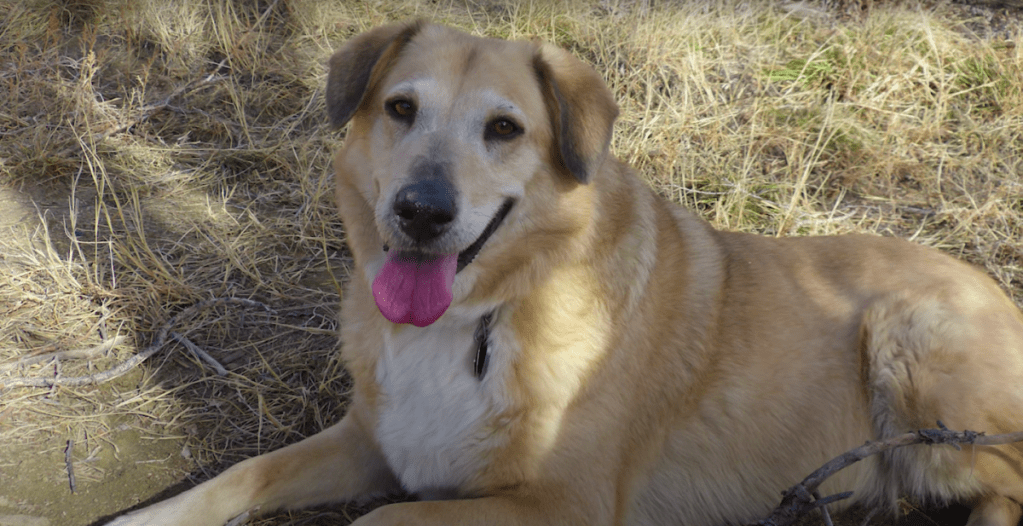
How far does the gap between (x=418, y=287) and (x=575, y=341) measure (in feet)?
1.75

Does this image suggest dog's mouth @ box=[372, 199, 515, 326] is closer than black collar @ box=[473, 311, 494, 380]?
Yes

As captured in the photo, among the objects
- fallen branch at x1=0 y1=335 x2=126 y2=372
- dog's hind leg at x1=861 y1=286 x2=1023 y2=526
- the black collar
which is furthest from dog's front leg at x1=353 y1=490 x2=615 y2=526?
fallen branch at x1=0 y1=335 x2=126 y2=372

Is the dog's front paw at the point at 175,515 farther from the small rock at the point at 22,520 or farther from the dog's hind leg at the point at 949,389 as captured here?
the dog's hind leg at the point at 949,389

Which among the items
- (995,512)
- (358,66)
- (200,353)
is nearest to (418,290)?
(358,66)

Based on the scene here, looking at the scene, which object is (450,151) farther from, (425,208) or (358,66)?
(358,66)

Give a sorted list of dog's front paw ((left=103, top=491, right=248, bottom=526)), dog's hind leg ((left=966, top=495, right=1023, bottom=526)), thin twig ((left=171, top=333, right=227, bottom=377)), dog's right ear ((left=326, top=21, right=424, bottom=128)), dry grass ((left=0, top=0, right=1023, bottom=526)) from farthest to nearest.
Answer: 1. thin twig ((left=171, top=333, right=227, bottom=377))
2. dry grass ((left=0, top=0, right=1023, bottom=526))
3. dog's hind leg ((left=966, top=495, right=1023, bottom=526))
4. dog's right ear ((left=326, top=21, right=424, bottom=128))
5. dog's front paw ((left=103, top=491, right=248, bottom=526))

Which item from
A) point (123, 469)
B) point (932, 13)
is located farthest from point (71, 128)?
point (932, 13)

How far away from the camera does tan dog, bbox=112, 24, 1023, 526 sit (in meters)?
2.30

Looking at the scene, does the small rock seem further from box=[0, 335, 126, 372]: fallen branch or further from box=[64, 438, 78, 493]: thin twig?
box=[0, 335, 126, 372]: fallen branch

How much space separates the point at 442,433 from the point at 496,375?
0.25 meters

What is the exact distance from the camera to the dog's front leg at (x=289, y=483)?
239 centimetres

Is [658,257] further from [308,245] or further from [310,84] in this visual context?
[310,84]

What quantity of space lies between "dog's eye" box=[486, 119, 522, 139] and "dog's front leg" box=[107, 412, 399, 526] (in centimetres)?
114

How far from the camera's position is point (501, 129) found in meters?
2.38
